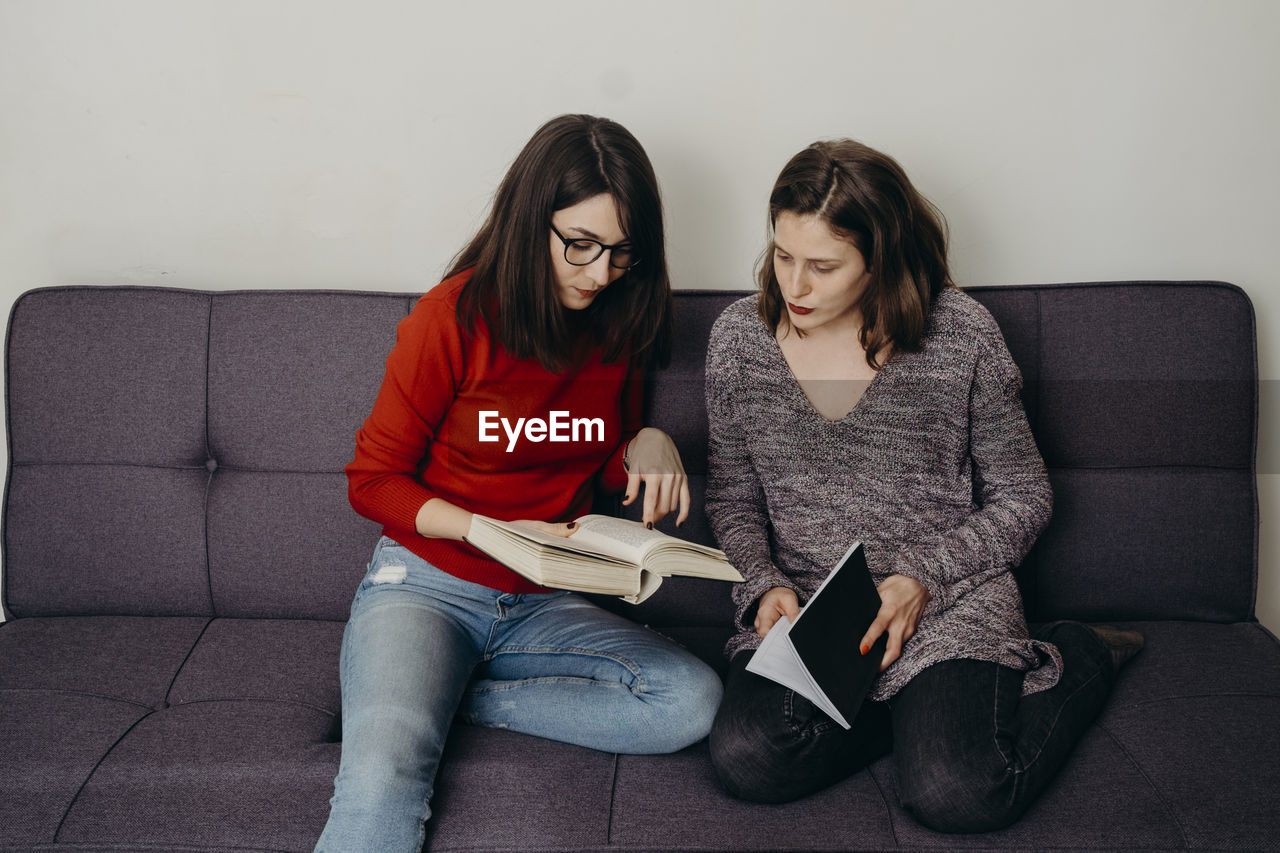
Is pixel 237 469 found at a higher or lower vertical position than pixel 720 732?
higher

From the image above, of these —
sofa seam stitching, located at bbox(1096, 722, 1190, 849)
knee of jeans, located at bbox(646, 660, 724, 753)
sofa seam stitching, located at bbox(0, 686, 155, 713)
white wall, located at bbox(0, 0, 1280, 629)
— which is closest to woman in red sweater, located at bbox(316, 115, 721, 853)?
knee of jeans, located at bbox(646, 660, 724, 753)

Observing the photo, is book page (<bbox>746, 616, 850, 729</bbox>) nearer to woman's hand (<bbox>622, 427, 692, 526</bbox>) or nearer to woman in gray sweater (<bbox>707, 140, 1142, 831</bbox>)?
woman in gray sweater (<bbox>707, 140, 1142, 831</bbox>)

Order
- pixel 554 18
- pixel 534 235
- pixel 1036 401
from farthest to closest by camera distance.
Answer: pixel 554 18 → pixel 1036 401 → pixel 534 235

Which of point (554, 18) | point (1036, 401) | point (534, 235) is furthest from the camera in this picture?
point (554, 18)

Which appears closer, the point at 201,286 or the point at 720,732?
the point at 720,732

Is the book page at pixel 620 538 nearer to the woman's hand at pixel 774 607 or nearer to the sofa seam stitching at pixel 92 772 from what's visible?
the woman's hand at pixel 774 607

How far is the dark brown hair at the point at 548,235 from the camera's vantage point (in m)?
1.23

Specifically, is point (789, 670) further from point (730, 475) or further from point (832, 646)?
point (730, 475)

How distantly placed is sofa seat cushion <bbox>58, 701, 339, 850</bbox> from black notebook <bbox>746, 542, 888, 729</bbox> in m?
0.59

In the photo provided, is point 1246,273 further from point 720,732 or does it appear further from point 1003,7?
point 720,732

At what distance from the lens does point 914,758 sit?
1.13 m

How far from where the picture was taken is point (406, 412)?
→ 1306 millimetres

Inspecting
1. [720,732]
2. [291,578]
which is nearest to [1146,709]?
[720,732]

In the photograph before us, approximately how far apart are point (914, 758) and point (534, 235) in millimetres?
843
